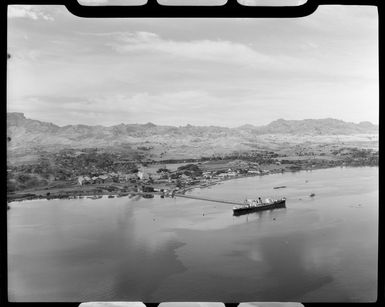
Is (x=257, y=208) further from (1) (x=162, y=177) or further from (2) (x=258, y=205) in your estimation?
(1) (x=162, y=177)

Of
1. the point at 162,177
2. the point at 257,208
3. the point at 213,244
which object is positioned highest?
the point at 162,177

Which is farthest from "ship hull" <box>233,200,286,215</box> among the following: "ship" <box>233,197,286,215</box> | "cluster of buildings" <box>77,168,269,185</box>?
"cluster of buildings" <box>77,168,269,185</box>

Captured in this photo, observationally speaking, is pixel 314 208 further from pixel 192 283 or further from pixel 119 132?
pixel 119 132

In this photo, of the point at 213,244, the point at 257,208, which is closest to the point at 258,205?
the point at 257,208

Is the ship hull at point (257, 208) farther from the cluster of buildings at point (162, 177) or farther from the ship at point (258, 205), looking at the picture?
the cluster of buildings at point (162, 177)

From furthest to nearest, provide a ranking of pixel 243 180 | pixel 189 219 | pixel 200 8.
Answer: pixel 189 219
pixel 243 180
pixel 200 8

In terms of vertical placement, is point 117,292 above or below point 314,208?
below

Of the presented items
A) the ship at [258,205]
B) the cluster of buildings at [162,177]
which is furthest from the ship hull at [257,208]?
the cluster of buildings at [162,177]

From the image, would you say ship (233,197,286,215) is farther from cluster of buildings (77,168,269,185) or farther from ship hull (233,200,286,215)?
cluster of buildings (77,168,269,185)
